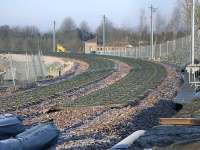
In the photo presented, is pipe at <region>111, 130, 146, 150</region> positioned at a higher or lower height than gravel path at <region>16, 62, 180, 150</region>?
higher

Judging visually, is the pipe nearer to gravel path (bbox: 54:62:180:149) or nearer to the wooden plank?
gravel path (bbox: 54:62:180:149)

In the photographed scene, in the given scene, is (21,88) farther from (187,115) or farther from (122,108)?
(187,115)

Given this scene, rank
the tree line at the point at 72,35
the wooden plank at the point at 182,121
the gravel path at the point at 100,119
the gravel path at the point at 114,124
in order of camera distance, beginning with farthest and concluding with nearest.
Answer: the tree line at the point at 72,35
the wooden plank at the point at 182,121
the gravel path at the point at 100,119
the gravel path at the point at 114,124

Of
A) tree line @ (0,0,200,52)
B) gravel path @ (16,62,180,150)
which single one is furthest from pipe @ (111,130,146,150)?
tree line @ (0,0,200,52)

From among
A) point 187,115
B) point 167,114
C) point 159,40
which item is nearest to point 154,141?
point 187,115

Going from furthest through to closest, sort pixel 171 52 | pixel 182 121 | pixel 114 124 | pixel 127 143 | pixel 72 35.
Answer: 1. pixel 72 35
2. pixel 171 52
3. pixel 114 124
4. pixel 182 121
5. pixel 127 143

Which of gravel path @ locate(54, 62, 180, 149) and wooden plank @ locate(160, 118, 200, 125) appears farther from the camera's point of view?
wooden plank @ locate(160, 118, 200, 125)

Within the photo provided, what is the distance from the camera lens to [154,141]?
1027cm

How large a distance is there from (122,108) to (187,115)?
15.1 ft

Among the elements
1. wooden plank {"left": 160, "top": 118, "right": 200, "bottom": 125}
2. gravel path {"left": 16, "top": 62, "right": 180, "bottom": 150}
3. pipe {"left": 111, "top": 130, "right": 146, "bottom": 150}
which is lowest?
gravel path {"left": 16, "top": 62, "right": 180, "bottom": 150}

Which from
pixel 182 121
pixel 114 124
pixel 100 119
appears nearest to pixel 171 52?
pixel 100 119

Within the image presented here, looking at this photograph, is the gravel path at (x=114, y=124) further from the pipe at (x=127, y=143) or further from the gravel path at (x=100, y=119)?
the pipe at (x=127, y=143)

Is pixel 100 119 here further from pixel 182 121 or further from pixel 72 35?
pixel 72 35

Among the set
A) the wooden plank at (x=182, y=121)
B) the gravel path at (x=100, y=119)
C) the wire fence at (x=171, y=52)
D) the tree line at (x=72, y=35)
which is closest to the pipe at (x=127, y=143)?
the gravel path at (x=100, y=119)
